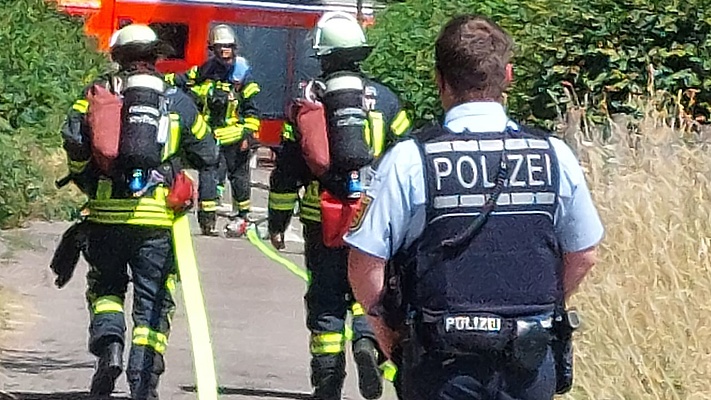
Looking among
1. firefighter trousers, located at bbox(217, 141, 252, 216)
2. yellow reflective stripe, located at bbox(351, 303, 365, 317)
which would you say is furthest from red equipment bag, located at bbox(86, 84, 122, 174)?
firefighter trousers, located at bbox(217, 141, 252, 216)

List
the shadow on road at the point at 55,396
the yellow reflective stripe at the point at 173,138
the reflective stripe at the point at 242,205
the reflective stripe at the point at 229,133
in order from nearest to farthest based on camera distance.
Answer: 1. the yellow reflective stripe at the point at 173,138
2. the shadow on road at the point at 55,396
3. the reflective stripe at the point at 229,133
4. the reflective stripe at the point at 242,205

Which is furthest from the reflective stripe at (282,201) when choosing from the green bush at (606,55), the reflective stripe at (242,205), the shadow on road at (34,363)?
the reflective stripe at (242,205)

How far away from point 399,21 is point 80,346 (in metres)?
8.89

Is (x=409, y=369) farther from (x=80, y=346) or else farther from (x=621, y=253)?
(x=80, y=346)

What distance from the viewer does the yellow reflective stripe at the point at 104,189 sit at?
718 centimetres

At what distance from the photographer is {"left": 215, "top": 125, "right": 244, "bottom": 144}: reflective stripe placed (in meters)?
15.1

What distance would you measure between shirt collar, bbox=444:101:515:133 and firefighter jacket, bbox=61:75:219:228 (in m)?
2.88

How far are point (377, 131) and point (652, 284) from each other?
1.55 meters

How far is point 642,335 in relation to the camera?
7.35 m

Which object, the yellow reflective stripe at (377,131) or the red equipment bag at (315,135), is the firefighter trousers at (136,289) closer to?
the red equipment bag at (315,135)

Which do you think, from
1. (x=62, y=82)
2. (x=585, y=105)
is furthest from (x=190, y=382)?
(x=62, y=82)

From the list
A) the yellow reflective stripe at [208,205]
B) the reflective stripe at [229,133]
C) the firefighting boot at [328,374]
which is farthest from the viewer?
the reflective stripe at [229,133]

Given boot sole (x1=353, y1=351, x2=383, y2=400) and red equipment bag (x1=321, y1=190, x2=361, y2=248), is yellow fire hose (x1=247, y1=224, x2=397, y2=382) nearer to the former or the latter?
boot sole (x1=353, y1=351, x2=383, y2=400)

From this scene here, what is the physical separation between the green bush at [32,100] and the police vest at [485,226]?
29.3 feet
